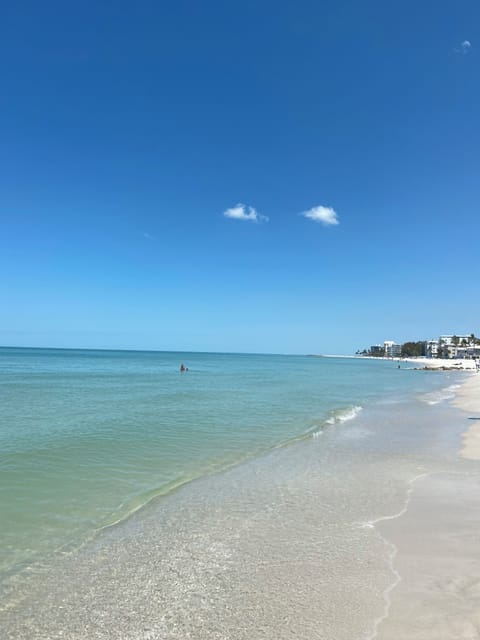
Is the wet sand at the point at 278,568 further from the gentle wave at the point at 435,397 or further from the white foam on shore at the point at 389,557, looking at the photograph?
the gentle wave at the point at 435,397

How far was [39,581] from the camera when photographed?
18.9ft

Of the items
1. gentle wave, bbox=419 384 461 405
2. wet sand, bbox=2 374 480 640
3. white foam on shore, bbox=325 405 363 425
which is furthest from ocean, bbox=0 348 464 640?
gentle wave, bbox=419 384 461 405

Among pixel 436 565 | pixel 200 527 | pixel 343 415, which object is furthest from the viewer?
pixel 343 415

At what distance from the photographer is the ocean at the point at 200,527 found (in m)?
4.86

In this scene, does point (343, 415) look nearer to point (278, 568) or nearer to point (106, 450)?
point (106, 450)

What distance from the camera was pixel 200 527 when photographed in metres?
7.63

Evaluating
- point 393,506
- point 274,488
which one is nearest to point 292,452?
point 274,488

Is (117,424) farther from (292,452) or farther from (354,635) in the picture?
(354,635)

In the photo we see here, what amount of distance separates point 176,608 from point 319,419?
17.3 metres

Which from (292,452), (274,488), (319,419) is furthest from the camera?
(319,419)

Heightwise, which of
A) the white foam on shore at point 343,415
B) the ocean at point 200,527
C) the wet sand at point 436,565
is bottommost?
the white foam on shore at point 343,415

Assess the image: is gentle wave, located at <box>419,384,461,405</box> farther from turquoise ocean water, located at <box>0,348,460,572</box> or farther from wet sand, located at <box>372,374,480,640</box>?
wet sand, located at <box>372,374,480,640</box>

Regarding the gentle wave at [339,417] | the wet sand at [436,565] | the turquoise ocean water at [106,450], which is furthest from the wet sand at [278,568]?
the gentle wave at [339,417]

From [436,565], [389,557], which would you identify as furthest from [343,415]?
[436,565]
